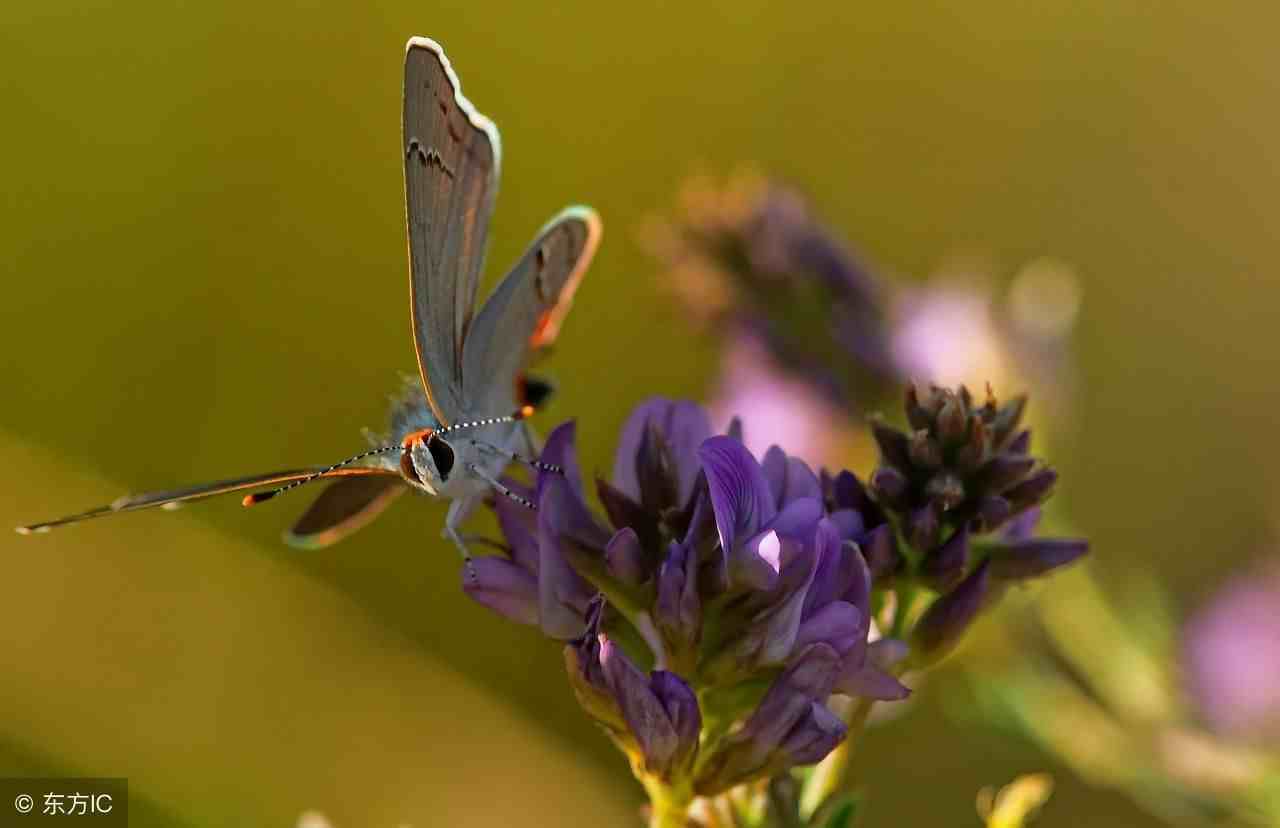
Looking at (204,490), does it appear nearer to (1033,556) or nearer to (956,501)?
(956,501)

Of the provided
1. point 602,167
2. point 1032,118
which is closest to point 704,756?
point 602,167

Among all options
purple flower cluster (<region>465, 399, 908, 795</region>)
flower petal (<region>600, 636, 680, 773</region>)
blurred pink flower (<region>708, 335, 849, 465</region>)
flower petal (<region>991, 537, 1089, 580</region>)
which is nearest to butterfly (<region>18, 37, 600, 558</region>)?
purple flower cluster (<region>465, 399, 908, 795</region>)

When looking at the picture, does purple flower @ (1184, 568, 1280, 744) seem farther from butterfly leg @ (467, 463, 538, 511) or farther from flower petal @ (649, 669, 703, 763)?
butterfly leg @ (467, 463, 538, 511)

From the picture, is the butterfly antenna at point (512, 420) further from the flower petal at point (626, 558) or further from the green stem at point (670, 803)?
the green stem at point (670, 803)

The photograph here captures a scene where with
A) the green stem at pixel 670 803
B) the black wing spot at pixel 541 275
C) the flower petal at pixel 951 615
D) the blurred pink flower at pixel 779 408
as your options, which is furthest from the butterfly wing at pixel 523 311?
the blurred pink flower at pixel 779 408

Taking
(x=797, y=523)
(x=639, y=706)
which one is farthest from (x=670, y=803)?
(x=797, y=523)
